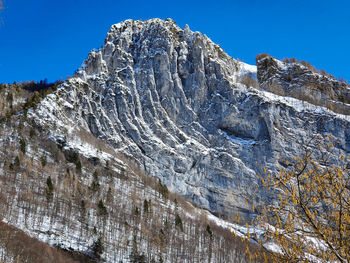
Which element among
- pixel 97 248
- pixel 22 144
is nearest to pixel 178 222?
pixel 97 248

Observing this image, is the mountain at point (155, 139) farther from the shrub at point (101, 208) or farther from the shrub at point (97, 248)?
the shrub at point (97, 248)

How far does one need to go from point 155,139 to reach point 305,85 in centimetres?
7034

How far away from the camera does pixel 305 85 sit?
479 feet

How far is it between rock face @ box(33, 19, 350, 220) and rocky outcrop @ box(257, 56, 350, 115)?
33.8 feet

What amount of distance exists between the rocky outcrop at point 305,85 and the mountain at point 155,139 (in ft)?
1.94

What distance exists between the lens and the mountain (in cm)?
7825

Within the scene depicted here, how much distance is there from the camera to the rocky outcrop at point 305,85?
140 metres

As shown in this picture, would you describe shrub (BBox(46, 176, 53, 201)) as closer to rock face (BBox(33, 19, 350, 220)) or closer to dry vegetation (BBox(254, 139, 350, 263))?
rock face (BBox(33, 19, 350, 220))

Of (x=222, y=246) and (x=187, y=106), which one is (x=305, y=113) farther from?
(x=222, y=246)

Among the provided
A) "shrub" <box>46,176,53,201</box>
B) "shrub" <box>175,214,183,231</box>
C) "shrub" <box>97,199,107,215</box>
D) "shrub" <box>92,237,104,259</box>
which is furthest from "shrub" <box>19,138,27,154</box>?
"shrub" <box>175,214,183,231</box>

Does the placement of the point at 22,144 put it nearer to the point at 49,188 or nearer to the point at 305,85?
the point at 49,188

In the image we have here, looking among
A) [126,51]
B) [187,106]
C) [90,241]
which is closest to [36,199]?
[90,241]

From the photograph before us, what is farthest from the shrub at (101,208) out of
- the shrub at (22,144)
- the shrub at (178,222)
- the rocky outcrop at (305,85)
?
the rocky outcrop at (305,85)

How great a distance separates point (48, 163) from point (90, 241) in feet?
102
